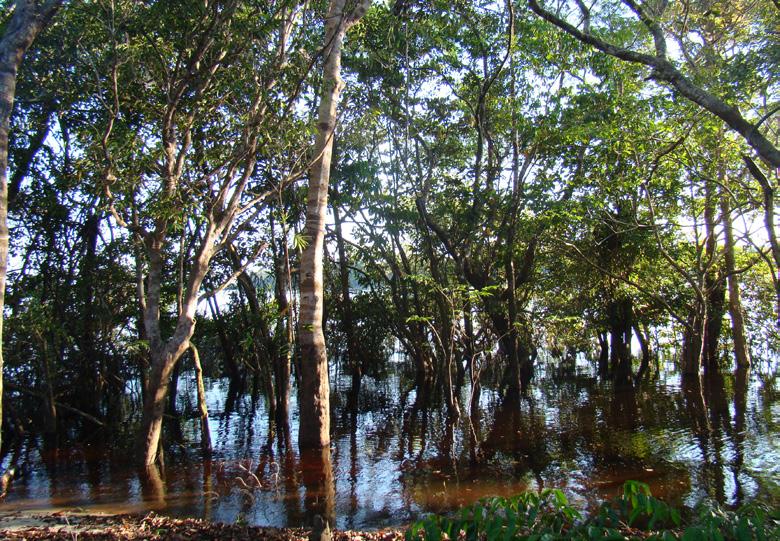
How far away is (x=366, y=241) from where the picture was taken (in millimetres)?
17672

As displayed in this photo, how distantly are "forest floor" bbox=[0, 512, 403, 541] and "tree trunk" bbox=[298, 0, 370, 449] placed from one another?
11.2 feet

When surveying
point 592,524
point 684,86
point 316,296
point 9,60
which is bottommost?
point 592,524

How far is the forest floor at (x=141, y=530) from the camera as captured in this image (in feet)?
16.7

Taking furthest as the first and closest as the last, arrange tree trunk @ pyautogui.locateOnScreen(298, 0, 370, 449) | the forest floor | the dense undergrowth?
tree trunk @ pyautogui.locateOnScreen(298, 0, 370, 449)
the forest floor
the dense undergrowth

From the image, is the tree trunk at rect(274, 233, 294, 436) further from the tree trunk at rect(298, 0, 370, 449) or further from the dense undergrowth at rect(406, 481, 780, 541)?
the dense undergrowth at rect(406, 481, 780, 541)

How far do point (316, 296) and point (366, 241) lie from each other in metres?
8.25

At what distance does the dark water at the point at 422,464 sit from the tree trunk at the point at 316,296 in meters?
0.59

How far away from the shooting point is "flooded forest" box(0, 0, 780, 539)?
7.92 m

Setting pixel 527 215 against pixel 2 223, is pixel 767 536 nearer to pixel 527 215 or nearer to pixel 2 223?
pixel 2 223

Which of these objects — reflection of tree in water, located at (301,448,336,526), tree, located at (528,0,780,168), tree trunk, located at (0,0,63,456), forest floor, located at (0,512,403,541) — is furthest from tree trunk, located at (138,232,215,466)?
tree, located at (528,0,780,168)

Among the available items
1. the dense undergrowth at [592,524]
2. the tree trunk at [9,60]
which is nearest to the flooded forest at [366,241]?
the tree trunk at [9,60]

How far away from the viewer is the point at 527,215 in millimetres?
15016

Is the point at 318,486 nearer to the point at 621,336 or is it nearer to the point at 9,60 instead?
the point at 9,60

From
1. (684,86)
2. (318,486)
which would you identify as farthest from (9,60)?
(684,86)
